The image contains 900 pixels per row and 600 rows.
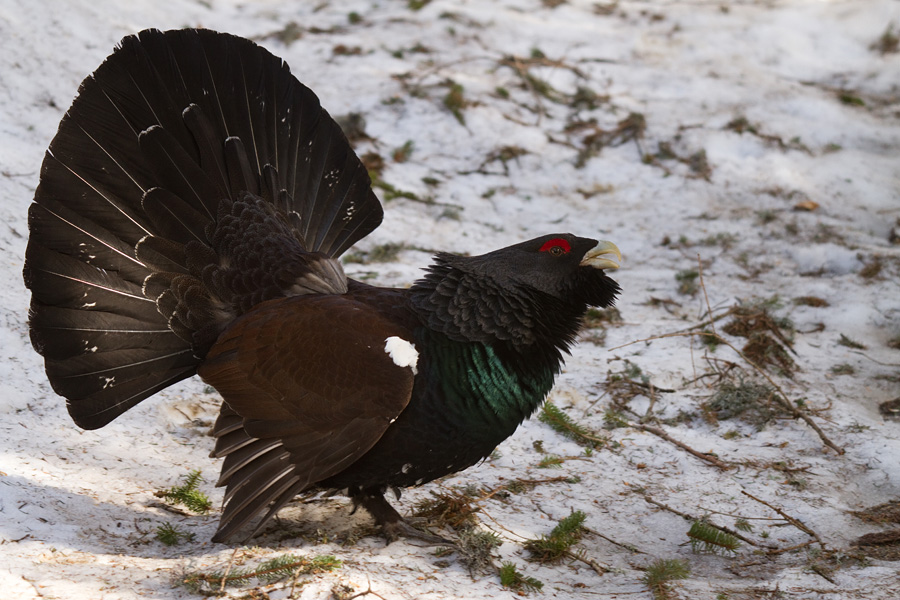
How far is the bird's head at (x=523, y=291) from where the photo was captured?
3.66 metres

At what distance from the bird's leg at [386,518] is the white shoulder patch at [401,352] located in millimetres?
702

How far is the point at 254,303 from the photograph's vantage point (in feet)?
13.2

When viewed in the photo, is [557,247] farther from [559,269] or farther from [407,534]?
[407,534]

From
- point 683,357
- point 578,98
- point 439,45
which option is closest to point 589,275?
point 683,357

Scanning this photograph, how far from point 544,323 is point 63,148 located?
240 centimetres

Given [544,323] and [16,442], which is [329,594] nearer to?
[544,323]

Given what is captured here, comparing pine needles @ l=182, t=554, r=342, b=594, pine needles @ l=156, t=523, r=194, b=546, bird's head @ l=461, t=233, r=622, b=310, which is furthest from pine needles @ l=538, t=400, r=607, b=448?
pine needles @ l=156, t=523, r=194, b=546

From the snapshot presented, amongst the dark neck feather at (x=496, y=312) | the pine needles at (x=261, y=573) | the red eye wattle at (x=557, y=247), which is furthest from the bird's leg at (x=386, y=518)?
the red eye wattle at (x=557, y=247)

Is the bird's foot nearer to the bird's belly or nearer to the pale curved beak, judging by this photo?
the bird's belly

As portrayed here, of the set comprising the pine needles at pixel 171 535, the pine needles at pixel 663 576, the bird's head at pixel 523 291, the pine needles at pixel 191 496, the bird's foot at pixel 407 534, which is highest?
the bird's head at pixel 523 291

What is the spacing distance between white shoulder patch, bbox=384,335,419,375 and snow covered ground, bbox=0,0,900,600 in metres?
0.87

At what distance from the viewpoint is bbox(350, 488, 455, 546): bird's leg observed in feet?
12.5

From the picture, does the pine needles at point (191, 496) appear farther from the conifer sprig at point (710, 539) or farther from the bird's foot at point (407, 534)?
the conifer sprig at point (710, 539)

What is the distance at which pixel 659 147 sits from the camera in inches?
348
